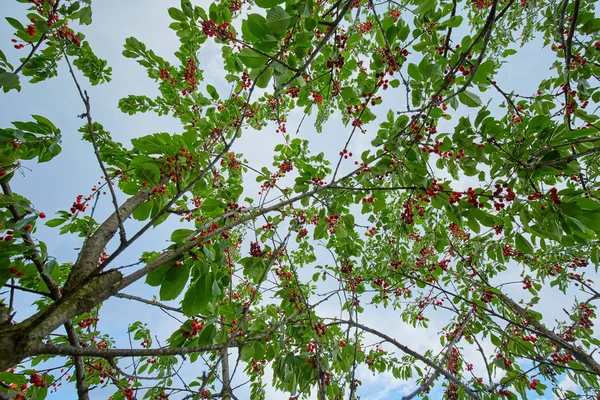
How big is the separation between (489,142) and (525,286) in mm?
3020

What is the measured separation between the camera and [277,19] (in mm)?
1251

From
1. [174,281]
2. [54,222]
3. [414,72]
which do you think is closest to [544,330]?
[414,72]

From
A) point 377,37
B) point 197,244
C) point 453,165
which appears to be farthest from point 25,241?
point 453,165

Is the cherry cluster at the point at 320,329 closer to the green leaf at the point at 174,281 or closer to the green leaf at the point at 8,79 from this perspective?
the green leaf at the point at 174,281

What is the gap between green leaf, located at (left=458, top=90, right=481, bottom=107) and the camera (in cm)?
175

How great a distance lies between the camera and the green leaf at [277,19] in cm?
124

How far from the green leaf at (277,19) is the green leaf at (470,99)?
4.17 ft

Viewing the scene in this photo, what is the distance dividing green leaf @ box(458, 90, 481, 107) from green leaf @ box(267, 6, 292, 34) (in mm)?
Result: 1271

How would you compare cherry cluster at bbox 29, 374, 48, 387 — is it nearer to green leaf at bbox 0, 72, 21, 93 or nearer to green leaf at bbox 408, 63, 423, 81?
green leaf at bbox 0, 72, 21, 93

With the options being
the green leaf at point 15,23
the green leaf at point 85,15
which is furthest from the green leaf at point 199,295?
the green leaf at point 15,23

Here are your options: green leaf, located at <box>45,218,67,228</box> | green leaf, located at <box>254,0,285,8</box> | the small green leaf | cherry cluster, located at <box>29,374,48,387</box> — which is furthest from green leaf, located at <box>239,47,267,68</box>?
cherry cluster, located at <box>29,374,48,387</box>

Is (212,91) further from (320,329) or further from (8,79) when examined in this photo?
(320,329)

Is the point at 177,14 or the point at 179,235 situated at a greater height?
the point at 177,14

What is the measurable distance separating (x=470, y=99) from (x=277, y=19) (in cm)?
136
